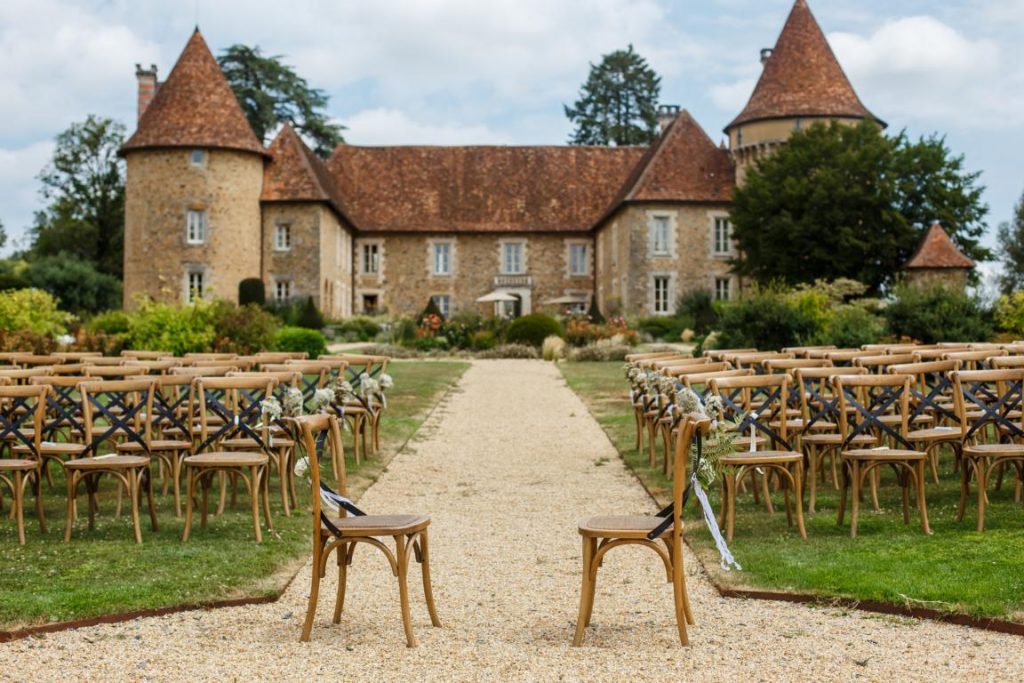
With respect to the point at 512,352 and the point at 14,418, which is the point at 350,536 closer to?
the point at 14,418

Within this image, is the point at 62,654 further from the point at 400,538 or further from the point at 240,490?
the point at 240,490

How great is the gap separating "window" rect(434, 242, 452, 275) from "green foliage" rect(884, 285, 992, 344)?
23974 mm

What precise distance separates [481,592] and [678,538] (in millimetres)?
1461

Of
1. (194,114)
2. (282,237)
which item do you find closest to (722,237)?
(282,237)

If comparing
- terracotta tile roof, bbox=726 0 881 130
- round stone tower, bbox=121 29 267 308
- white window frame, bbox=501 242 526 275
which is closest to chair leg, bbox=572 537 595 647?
round stone tower, bbox=121 29 267 308

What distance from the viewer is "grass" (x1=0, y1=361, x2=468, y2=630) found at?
18.1 ft

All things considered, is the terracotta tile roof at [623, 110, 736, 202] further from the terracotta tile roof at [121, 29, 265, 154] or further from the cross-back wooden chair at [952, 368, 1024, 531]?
the cross-back wooden chair at [952, 368, 1024, 531]

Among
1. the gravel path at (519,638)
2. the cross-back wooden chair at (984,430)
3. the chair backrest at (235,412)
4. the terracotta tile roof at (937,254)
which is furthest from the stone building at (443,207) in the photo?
the gravel path at (519,638)

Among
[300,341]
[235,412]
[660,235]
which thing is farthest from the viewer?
[660,235]

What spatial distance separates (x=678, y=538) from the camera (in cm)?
497

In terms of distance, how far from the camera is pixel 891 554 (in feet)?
20.8

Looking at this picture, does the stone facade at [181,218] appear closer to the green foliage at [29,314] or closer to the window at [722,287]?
the green foliage at [29,314]

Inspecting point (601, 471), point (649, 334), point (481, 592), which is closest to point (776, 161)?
point (649, 334)

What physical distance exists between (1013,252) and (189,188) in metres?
37.1
